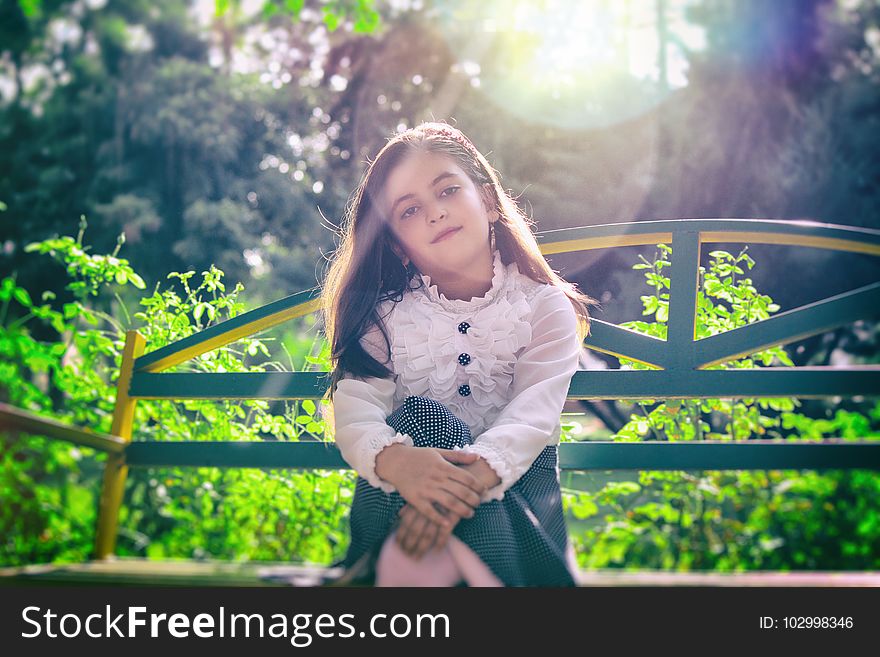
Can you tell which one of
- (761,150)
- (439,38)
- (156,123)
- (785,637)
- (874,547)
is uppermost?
(439,38)

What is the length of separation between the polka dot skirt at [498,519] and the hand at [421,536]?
3 cm

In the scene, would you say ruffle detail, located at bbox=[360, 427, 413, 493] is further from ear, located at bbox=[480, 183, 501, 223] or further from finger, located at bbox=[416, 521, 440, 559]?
ear, located at bbox=[480, 183, 501, 223]

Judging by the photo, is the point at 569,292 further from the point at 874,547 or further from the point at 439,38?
the point at 439,38

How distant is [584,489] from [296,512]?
100 centimetres

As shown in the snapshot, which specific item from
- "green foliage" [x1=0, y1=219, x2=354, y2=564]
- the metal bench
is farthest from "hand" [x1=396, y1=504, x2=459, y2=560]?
"green foliage" [x1=0, y1=219, x2=354, y2=564]

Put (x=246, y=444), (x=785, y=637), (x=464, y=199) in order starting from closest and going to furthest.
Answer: (x=785, y=637), (x=464, y=199), (x=246, y=444)

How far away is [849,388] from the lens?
180 cm

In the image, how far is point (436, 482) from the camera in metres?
1.32

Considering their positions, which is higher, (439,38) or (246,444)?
(439,38)

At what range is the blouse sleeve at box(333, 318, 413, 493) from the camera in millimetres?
1430

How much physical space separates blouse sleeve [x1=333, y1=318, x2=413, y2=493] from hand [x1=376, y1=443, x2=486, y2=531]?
45 millimetres

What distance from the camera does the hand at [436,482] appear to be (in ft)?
4.29

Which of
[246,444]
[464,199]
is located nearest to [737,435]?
[464,199]

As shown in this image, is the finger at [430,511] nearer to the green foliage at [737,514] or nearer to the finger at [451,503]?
the finger at [451,503]
